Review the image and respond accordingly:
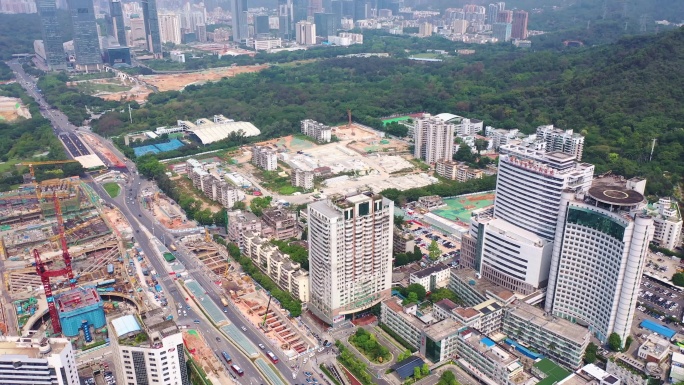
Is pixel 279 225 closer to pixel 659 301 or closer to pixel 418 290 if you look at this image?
pixel 418 290

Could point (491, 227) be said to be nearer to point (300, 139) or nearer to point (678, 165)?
point (678, 165)

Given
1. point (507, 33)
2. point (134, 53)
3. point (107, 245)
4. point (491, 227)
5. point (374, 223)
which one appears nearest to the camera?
point (374, 223)

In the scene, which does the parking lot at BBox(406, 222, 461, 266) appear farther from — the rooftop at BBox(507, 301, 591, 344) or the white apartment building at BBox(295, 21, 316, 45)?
the white apartment building at BBox(295, 21, 316, 45)

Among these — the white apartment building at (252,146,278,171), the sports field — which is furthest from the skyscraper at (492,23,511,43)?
the sports field

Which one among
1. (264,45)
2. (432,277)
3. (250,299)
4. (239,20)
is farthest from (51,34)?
(432,277)

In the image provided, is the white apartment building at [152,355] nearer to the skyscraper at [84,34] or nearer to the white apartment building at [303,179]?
the white apartment building at [303,179]

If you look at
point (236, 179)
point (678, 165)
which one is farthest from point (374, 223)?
point (678, 165)
